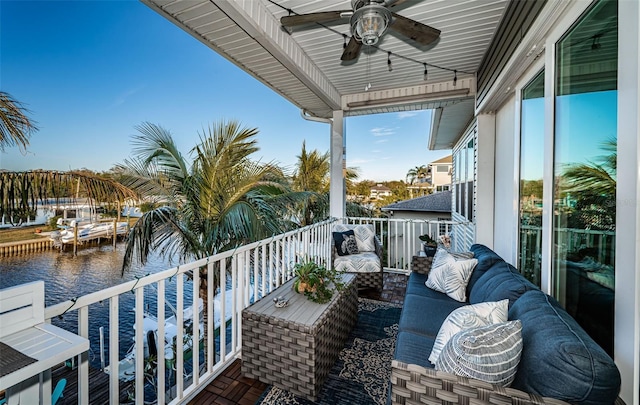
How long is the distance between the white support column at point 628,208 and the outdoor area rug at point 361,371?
1324 millimetres

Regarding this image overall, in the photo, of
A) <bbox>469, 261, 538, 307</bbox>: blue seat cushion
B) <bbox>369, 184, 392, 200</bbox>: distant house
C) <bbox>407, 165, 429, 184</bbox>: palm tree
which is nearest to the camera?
<bbox>469, 261, 538, 307</bbox>: blue seat cushion

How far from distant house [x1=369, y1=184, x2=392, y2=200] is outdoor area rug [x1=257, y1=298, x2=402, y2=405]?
14.5 meters

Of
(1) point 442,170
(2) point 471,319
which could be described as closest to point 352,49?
(2) point 471,319

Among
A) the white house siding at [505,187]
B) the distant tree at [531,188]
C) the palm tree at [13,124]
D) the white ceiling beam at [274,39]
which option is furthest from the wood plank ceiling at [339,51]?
the distant tree at [531,188]

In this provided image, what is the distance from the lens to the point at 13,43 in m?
2.45

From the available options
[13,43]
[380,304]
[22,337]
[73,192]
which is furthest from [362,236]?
[13,43]

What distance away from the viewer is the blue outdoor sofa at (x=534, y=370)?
96 cm

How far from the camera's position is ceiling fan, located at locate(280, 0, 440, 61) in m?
1.89

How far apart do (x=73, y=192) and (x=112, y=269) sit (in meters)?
0.93

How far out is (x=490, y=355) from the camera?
1162 mm

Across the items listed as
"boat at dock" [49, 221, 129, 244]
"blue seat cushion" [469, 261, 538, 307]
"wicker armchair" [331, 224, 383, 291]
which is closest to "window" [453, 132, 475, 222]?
"wicker armchair" [331, 224, 383, 291]

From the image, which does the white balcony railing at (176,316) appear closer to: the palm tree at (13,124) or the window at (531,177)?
the palm tree at (13,124)

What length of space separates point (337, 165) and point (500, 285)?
11.0ft

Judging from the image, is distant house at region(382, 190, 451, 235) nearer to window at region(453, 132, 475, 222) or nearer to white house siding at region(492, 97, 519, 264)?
window at region(453, 132, 475, 222)
